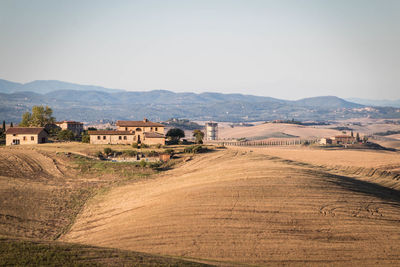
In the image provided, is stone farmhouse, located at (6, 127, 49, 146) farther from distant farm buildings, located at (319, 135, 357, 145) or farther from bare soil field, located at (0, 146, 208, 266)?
distant farm buildings, located at (319, 135, 357, 145)

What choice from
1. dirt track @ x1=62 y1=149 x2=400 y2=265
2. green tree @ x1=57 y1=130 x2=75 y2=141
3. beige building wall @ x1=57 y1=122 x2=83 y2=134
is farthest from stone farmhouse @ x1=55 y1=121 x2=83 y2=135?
dirt track @ x1=62 y1=149 x2=400 y2=265

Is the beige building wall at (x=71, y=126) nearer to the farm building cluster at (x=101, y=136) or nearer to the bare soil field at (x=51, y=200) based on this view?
the farm building cluster at (x=101, y=136)

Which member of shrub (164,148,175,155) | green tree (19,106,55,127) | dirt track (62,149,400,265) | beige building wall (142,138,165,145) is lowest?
dirt track (62,149,400,265)

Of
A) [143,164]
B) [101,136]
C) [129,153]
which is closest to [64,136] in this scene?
[101,136]

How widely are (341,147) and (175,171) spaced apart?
60415 millimetres

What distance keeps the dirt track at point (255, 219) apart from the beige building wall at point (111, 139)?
31245mm

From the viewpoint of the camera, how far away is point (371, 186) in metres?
41.5

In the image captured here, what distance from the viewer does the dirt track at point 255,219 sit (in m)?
24.7

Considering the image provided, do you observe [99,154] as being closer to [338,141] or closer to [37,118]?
[37,118]

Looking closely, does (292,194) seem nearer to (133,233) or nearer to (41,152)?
(133,233)

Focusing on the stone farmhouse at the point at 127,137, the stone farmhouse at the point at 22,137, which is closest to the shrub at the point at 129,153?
the stone farmhouse at the point at 127,137

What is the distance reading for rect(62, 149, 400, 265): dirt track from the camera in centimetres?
2469

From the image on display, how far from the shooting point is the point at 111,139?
73188 mm

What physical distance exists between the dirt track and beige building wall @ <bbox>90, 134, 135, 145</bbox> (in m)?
31.2
